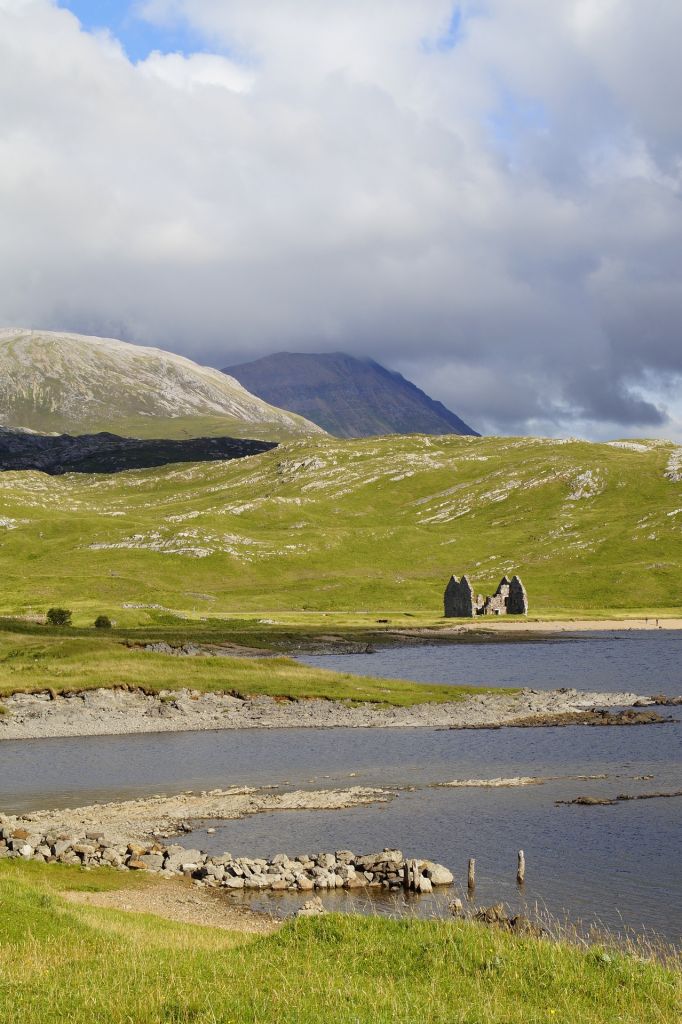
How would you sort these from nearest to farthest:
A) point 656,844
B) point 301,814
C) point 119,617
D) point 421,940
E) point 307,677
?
1. point 421,940
2. point 656,844
3. point 301,814
4. point 307,677
5. point 119,617

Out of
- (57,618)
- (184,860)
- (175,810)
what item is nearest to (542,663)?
(57,618)

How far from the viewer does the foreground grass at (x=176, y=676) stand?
317ft

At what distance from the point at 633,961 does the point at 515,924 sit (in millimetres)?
15522

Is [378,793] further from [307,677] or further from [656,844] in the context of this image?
[307,677]

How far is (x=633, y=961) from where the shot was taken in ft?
70.0

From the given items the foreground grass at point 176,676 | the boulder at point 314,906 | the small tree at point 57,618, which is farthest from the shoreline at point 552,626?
the boulder at point 314,906

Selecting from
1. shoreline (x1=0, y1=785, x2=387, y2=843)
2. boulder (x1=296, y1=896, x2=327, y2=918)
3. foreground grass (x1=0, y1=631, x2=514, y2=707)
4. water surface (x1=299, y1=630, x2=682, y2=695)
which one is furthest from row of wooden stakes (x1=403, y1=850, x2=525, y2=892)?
water surface (x1=299, y1=630, x2=682, y2=695)

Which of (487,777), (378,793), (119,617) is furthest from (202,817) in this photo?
(119,617)

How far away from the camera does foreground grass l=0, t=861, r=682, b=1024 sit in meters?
17.5

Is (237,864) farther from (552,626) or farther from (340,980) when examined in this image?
(552,626)

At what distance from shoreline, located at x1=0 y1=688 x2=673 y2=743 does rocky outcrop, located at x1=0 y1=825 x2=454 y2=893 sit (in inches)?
1477

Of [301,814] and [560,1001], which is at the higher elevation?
[560,1001]

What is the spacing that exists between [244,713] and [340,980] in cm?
7315

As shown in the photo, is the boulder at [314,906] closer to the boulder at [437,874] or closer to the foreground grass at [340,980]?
the boulder at [437,874]
